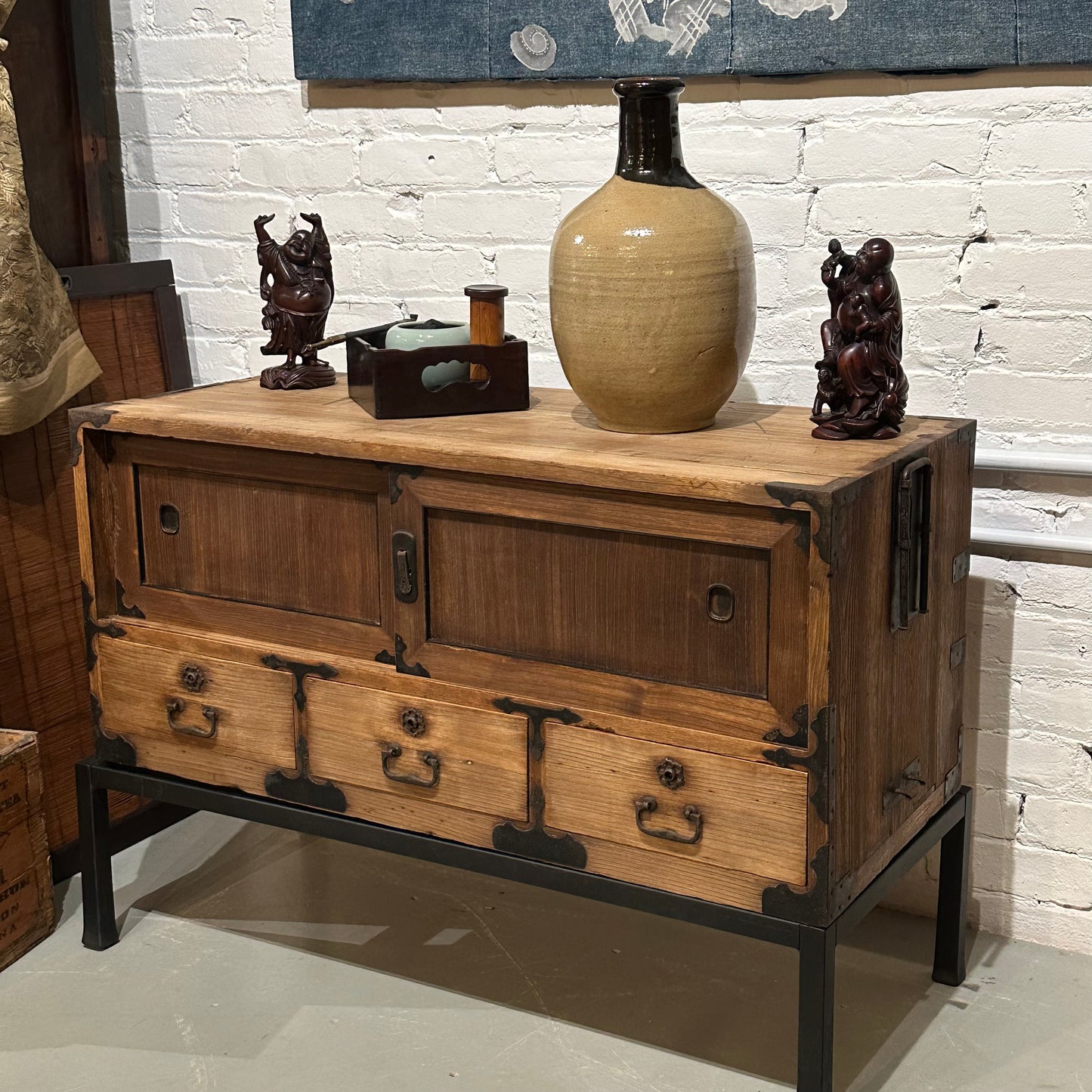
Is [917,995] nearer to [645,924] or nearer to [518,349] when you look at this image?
[645,924]

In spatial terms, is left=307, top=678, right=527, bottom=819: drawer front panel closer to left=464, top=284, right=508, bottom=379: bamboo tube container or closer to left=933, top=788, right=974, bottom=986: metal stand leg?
left=464, top=284, right=508, bottom=379: bamboo tube container

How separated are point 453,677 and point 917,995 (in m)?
0.89

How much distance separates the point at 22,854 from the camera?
7.86 ft

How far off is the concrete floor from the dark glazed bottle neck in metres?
1.21

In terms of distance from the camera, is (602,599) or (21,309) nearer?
(602,599)

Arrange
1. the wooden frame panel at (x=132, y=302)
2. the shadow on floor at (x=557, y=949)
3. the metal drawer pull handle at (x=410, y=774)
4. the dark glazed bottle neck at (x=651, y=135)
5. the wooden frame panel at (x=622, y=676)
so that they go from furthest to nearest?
the wooden frame panel at (x=132, y=302) < the shadow on floor at (x=557, y=949) < the metal drawer pull handle at (x=410, y=774) < the dark glazed bottle neck at (x=651, y=135) < the wooden frame panel at (x=622, y=676)

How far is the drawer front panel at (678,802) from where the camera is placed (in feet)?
5.82

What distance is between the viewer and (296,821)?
85.6 inches

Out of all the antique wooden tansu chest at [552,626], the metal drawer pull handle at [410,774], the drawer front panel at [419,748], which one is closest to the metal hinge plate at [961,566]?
the antique wooden tansu chest at [552,626]

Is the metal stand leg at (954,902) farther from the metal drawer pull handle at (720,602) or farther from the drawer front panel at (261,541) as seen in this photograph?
the drawer front panel at (261,541)

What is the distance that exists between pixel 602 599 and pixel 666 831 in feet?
1.00

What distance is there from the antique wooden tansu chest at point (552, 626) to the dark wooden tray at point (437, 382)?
0.16 ft

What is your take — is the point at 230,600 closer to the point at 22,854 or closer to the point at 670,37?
the point at 22,854

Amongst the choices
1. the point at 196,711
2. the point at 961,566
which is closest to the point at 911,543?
the point at 961,566
